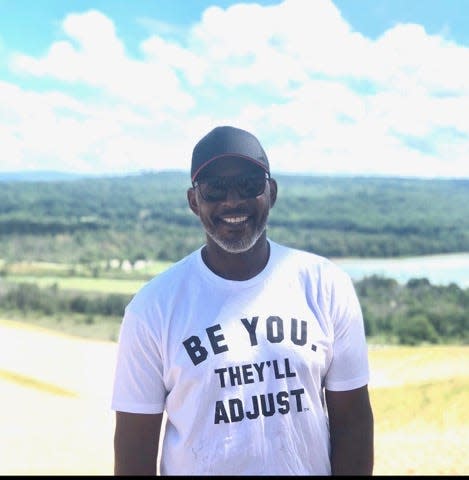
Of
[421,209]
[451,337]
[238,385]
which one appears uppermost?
[421,209]

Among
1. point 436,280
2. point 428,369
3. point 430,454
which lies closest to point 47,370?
point 428,369

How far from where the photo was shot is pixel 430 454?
34.1 ft

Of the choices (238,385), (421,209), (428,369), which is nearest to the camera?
(238,385)

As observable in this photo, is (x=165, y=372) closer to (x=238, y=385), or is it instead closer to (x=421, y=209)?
(x=238, y=385)

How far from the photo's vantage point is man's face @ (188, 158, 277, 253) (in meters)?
2.41

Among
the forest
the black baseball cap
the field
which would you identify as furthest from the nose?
the forest

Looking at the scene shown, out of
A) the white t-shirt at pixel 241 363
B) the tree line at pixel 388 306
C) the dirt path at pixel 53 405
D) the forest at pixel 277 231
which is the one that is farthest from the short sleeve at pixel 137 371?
the forest at pixel 277 231

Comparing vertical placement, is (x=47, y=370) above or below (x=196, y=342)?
below

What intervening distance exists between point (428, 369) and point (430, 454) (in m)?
6.98

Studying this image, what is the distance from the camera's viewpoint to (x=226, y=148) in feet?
7.89

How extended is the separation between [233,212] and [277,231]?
64.6m

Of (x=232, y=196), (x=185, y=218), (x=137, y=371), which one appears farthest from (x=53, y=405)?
(x=185, y=218)

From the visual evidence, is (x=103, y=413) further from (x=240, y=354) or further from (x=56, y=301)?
(x=56, y=301)

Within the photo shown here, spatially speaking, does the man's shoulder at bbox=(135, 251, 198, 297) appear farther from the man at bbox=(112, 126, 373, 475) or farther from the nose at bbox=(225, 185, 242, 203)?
the nose at bbox=(225, 185, 242, 203)
